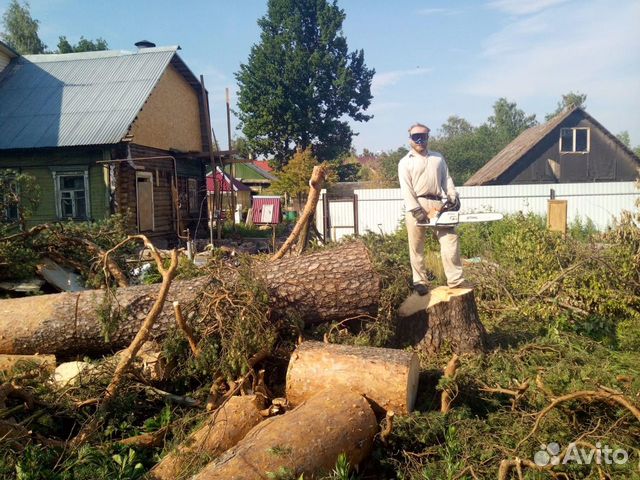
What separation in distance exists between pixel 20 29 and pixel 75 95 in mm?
20184

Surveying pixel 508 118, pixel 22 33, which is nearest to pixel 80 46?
pixel 22 33

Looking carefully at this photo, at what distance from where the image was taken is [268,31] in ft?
111

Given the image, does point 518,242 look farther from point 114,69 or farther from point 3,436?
point 114,69

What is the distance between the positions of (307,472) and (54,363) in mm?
2615

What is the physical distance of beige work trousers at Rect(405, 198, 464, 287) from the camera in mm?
5238

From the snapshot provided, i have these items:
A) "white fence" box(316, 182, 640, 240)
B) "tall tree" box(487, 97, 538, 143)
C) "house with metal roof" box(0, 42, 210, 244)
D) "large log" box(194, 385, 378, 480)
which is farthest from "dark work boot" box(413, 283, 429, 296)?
"tall tree" box(487, 97, 538, 143)

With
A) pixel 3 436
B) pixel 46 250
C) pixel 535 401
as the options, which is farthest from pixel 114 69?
pixel 535 401

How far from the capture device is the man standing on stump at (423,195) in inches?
210

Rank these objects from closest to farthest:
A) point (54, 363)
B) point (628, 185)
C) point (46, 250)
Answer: point (54, 363) < point (46, 250) < point (628, 185)

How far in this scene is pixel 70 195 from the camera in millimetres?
15062

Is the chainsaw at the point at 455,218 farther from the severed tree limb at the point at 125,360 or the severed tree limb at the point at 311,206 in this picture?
the severed tree limb at the point at 125,360

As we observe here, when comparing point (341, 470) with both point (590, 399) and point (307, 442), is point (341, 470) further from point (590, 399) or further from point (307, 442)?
point (590, 399)

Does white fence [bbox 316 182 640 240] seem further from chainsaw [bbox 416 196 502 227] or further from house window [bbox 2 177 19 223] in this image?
chainsaw [bbox 416 196 502 227]

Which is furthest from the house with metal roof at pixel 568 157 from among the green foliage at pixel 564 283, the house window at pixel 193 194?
the green foliage at pixel 564 283
